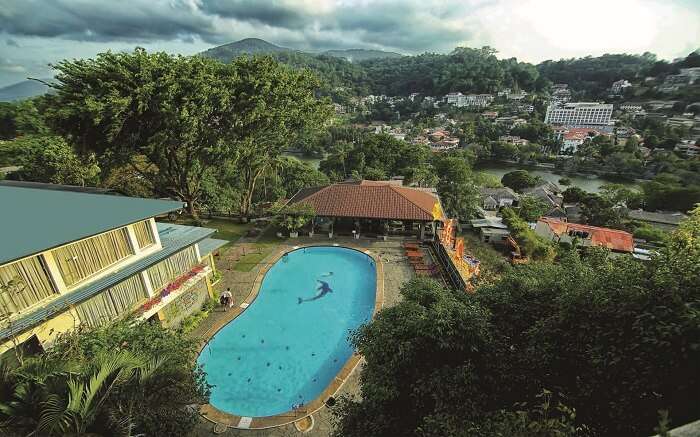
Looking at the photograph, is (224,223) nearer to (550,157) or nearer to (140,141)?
(140,141)

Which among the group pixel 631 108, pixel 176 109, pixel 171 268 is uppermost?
pixel 176 109

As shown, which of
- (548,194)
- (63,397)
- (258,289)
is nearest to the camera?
(63,397)

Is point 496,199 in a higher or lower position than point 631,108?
lower

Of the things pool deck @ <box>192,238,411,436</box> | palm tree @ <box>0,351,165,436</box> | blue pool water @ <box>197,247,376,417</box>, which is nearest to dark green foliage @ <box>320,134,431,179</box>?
pool deck @ <box>192,238,411,436</box>

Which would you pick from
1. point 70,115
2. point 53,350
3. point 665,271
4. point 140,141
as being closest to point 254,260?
point 140,141

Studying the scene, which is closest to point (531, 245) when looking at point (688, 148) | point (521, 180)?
point (521, 180)

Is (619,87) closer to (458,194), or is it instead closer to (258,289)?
(458,194)

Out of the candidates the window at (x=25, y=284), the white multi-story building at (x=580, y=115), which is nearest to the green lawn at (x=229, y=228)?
the window at (x=25, y=284)
